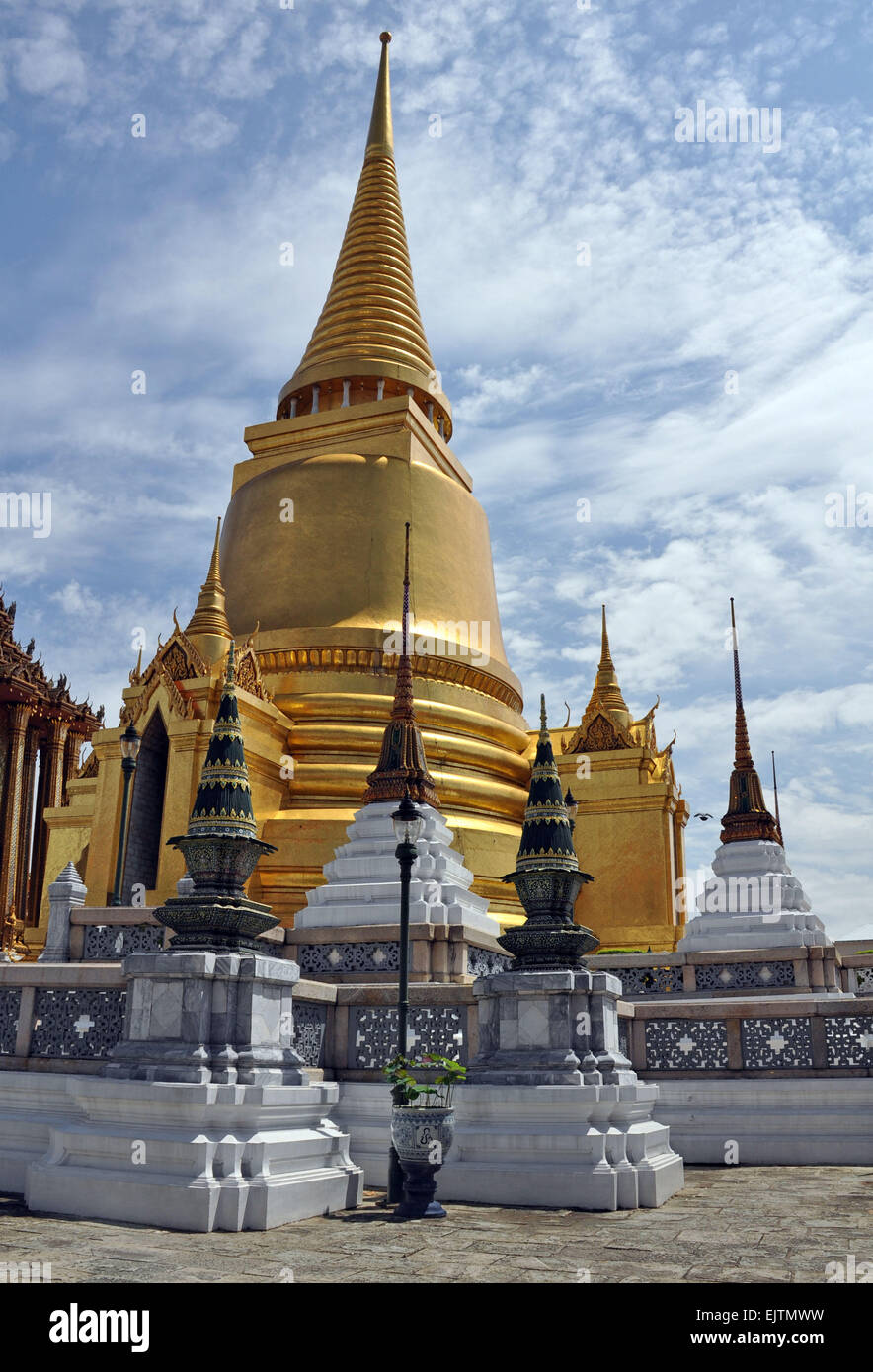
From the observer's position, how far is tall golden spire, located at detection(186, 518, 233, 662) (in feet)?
73.0

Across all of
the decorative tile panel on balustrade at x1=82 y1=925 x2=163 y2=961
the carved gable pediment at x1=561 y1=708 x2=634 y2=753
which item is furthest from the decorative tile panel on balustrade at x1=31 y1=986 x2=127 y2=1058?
the carved gable pediment at x1=561 y1=708 x2=634 y2=753

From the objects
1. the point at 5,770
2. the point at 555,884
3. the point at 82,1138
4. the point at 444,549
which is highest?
the point at 444,549

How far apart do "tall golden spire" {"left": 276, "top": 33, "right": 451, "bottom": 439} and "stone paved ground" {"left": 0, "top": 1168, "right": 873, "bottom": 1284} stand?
2321cm

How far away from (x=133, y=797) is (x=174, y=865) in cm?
181

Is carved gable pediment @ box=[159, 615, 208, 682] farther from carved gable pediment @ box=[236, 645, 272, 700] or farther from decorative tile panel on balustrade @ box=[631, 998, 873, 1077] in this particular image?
decorative tile panel on balustrade @ box=[631, 998, 873, 1077]

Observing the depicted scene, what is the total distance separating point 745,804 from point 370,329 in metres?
16.7

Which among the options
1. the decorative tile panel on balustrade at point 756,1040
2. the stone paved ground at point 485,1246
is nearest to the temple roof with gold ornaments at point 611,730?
the decorative tile panel on balustrade at point 756,1040

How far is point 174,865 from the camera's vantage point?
19484mm

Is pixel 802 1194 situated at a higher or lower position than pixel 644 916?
lower

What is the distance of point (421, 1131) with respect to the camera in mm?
8016

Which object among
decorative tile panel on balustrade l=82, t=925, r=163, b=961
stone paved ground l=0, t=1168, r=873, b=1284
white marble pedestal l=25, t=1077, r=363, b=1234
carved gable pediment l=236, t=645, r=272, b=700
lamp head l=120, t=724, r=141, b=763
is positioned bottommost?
stone paved ground l=0, t=1168, r=873, b=1284

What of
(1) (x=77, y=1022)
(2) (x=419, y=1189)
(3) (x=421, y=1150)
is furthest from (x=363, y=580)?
(2) (x=419, y=1189)

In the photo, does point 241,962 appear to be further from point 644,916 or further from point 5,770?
point 5,770
